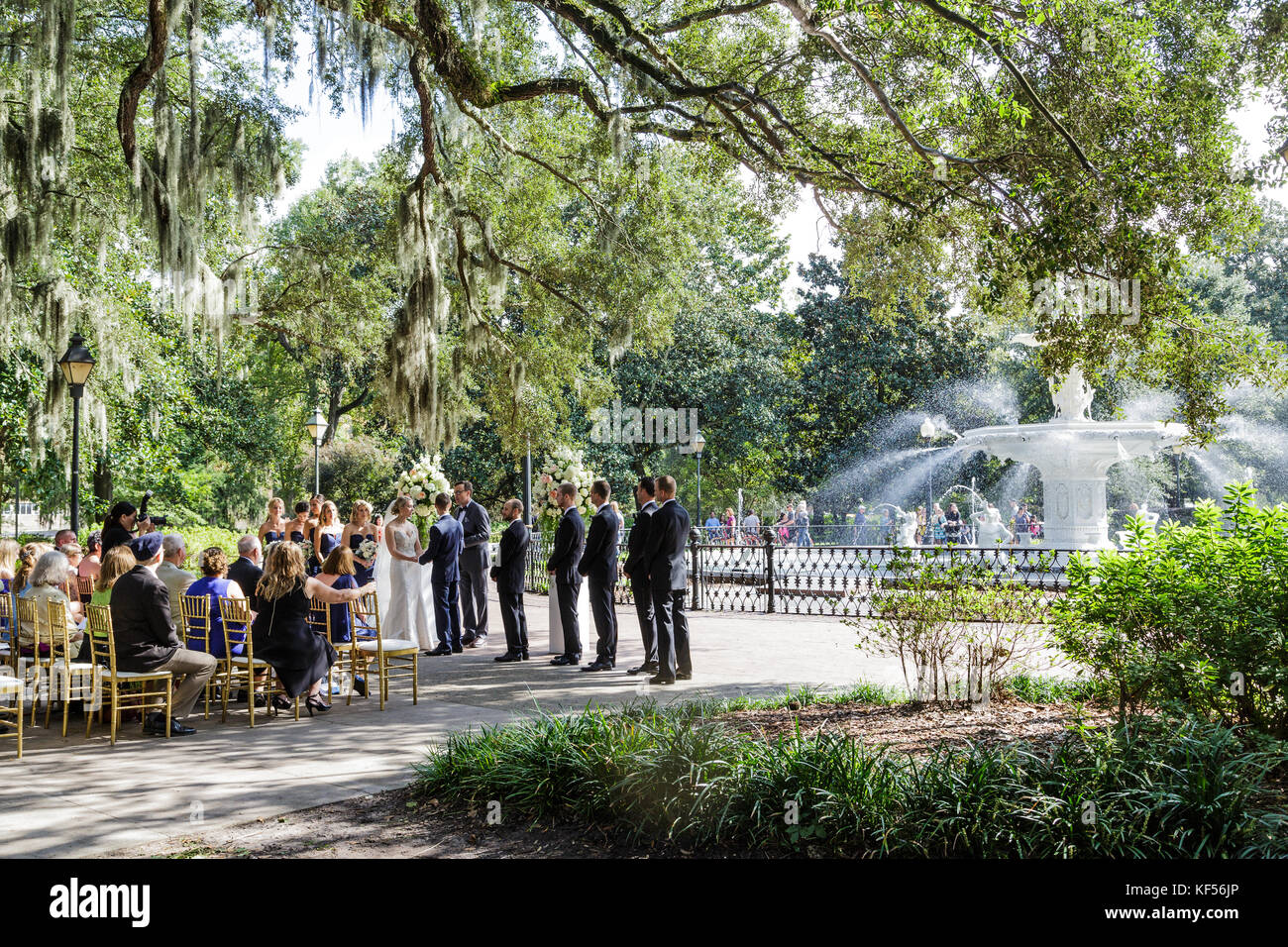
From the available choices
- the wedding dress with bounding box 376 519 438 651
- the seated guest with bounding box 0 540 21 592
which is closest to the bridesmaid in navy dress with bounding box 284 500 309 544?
the wedding dress with bounding box 376 519 438 651

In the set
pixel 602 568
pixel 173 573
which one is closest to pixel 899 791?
pixel 173 573

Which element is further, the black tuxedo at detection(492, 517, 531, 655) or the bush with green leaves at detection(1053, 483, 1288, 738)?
the black tuxedo at detection(492, 517, 531, 655)

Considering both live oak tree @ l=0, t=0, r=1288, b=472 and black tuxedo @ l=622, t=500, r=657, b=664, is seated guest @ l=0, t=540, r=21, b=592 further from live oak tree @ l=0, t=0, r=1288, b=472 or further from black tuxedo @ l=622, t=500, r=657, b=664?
black tuxedo @ l=622, t=500, r=657, b=664

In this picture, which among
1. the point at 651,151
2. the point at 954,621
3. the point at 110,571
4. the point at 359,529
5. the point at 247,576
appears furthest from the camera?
the point at 651,151

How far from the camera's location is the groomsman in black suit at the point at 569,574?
11.0 metres

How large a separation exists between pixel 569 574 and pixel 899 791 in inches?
274

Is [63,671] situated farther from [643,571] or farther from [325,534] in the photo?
[643,571]

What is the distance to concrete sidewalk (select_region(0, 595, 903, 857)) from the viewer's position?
5.11 meters

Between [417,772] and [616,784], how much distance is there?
152 centimetres

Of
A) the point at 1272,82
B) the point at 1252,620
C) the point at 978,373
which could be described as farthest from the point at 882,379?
the point at 1252,620

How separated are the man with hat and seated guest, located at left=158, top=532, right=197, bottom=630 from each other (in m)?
0.86

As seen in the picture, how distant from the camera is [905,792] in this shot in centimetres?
445

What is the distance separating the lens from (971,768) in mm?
4516
